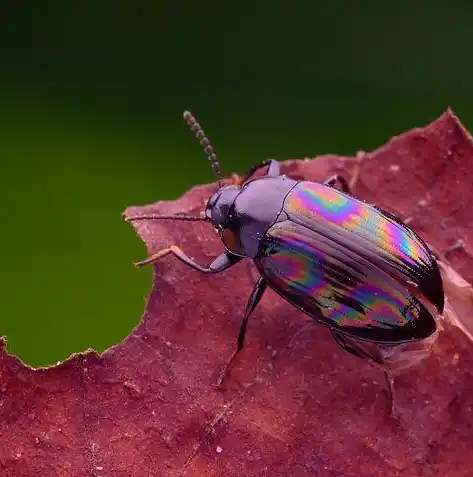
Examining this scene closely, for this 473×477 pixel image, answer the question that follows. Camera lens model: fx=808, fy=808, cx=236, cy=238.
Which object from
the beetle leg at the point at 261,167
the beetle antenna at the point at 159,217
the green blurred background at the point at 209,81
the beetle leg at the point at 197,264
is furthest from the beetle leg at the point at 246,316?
the green blurred background at the point at 209,81

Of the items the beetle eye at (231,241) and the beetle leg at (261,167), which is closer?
the beetle eye at (231,241)

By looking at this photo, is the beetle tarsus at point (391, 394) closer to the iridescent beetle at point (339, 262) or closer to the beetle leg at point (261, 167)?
the iridescent beetle at point (339, 262)

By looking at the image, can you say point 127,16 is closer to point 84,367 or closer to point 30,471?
point 84,367

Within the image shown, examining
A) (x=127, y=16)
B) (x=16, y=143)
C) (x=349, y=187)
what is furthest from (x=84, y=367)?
(x=127, y=16)

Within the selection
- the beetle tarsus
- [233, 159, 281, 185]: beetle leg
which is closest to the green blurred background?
[233, 159, 281, 185]: beetle leg

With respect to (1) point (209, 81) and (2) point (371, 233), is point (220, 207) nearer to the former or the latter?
(2) point (371, 233)

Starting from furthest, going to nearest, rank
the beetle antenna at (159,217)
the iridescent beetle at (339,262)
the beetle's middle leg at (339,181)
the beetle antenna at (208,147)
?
the beetle antenna at (208,147), the beetle's middle leg at (339,181), the beetle antenna at (159,217), the iridescent beetle at (339,262)

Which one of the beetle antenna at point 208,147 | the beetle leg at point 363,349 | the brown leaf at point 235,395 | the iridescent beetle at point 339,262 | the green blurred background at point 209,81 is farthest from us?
the green blurred background at point 209,81
